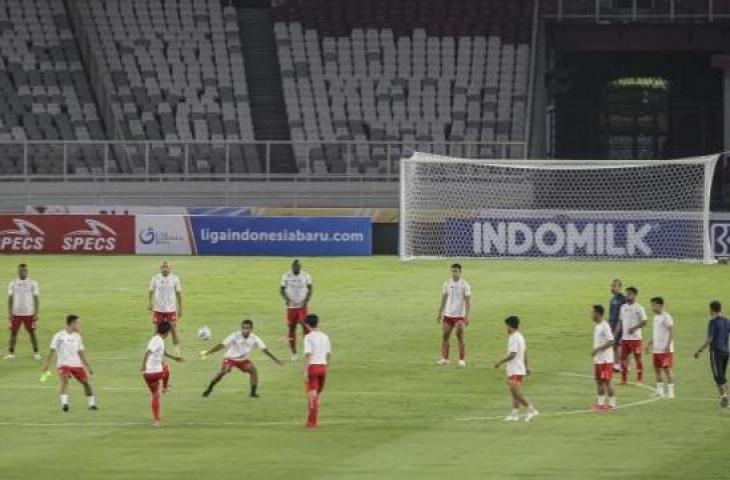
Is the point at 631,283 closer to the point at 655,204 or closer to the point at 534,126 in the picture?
the point at 655,204

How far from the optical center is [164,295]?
42250 mm

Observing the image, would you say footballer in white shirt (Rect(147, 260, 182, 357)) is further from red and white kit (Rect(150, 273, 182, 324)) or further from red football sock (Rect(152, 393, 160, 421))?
red football sock (Rect(152, 393, 160, 421))

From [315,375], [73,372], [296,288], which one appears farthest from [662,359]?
[73,372]

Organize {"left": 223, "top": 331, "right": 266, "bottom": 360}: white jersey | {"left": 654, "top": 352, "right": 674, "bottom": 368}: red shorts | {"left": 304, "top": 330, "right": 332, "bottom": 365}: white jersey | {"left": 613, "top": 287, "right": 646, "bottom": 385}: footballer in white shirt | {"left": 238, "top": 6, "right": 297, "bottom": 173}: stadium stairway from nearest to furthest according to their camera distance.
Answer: {"left": 304, "top": 330, "right": 332, "bottom": 365}: white jersey < {"left": 223, "top": 331, "right": 266, "bottom": 360}: white jersey < {"left": 654, "top": 352, "right": 674, "bottom": 368}: red shorts < {"left": 613, "top": 287, "right": 646, "bottom": 385}: footballer in white shirt < {"left": 238, "top": 6, "right": 297, "bottom": 173}: stadium stairway

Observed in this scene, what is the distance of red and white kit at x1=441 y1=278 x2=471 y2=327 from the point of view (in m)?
40.8

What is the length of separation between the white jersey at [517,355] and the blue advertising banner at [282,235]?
35055 millimetres

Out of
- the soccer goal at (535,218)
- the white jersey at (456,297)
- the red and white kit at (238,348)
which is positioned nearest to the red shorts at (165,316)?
the white jersey at (456,297)

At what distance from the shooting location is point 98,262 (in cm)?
6550

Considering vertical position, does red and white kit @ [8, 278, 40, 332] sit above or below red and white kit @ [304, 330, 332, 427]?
above

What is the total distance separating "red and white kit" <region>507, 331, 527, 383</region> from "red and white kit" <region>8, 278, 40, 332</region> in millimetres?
14246

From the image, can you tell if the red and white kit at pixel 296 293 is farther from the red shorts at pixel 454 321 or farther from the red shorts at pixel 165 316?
the red shorts at pixel 454 321

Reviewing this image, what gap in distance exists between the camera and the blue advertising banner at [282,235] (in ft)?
221

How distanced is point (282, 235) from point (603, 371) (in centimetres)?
3447

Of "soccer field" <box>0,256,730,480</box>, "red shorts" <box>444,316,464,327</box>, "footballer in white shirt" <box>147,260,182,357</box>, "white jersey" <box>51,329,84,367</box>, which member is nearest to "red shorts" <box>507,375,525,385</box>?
"soccer field" <box>0,256,730,480</box>
